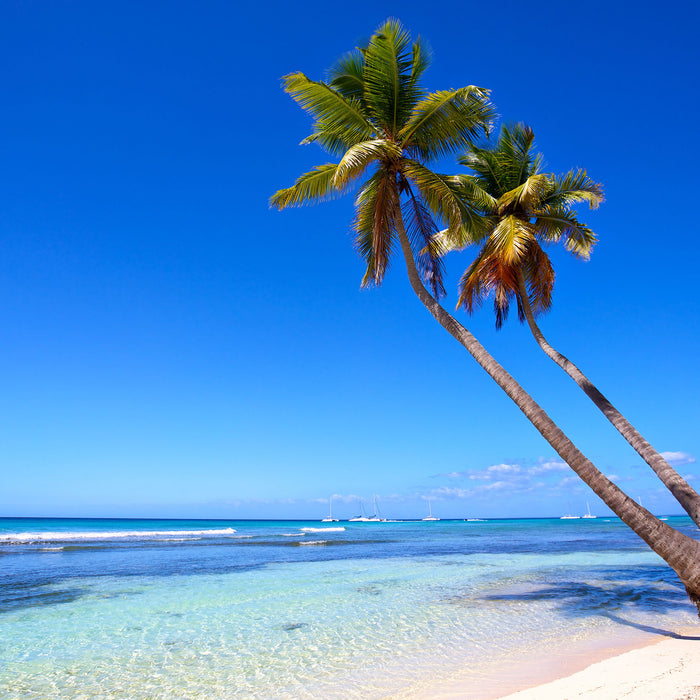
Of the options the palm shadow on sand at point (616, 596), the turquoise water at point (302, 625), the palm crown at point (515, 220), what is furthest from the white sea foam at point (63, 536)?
the palm crown at point (515, 220)

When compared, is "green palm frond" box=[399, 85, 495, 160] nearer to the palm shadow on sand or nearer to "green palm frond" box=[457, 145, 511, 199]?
"green palm frond" box=[457, 145, 511, 199]

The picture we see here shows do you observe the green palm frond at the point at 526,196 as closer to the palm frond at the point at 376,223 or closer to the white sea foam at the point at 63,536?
the palm frond at the point at 376,223

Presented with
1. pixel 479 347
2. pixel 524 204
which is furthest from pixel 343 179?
pixel 524 204

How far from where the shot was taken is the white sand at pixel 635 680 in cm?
483

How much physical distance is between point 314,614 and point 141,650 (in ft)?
12.5

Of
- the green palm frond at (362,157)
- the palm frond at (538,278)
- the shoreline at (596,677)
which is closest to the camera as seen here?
the shoreline at (596,677)

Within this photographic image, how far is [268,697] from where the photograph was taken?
588 cm

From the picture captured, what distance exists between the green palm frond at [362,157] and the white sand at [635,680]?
770 centimetres

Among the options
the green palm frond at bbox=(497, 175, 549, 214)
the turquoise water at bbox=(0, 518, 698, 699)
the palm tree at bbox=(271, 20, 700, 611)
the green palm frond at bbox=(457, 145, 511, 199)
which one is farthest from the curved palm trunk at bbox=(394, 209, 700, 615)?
the green palm frond at bbox=(457, 145, 511, 199)

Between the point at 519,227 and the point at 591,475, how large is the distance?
18.9 feet

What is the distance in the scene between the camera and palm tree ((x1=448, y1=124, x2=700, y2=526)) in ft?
32.7

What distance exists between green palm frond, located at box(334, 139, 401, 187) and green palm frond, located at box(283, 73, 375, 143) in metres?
0.59

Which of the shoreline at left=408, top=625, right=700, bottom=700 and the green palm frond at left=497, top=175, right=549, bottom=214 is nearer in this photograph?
the shoreline at left=408, top=625, right=700, bottom=700

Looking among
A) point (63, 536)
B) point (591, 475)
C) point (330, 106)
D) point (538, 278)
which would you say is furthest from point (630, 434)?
point (63, 536)
